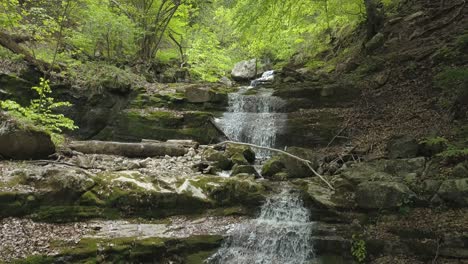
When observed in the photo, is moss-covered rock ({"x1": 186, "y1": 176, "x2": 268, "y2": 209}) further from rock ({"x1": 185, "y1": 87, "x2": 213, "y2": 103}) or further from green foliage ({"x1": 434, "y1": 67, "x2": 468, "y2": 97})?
rock ({"x1": 185, "y1": 87, "x2": 213, "y2": 103})

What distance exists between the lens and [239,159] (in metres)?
11.3

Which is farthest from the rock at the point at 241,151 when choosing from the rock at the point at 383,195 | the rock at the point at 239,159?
the rock at the point at 383,195

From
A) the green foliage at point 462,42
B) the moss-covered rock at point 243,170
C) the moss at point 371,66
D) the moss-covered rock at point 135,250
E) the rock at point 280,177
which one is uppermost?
the green foliage at point 462,42

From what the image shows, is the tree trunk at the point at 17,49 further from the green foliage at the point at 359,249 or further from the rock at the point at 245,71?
the rock at the point at 245,71

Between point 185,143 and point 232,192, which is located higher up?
point 185,143

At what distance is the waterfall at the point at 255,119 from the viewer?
44.8 feet

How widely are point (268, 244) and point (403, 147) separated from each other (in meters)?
4.65

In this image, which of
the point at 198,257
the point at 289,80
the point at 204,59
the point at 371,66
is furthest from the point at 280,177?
the point at 204,59

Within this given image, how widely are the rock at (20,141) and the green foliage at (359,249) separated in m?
7.80

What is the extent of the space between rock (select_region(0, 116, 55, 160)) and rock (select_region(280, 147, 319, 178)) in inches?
260

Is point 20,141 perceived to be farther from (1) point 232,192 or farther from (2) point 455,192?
(2) point 455,192

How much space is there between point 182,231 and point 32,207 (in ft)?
9.74

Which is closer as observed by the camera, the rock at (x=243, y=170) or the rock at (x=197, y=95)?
the rock at (x=243, y=170)

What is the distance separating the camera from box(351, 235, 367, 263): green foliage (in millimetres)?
6547
